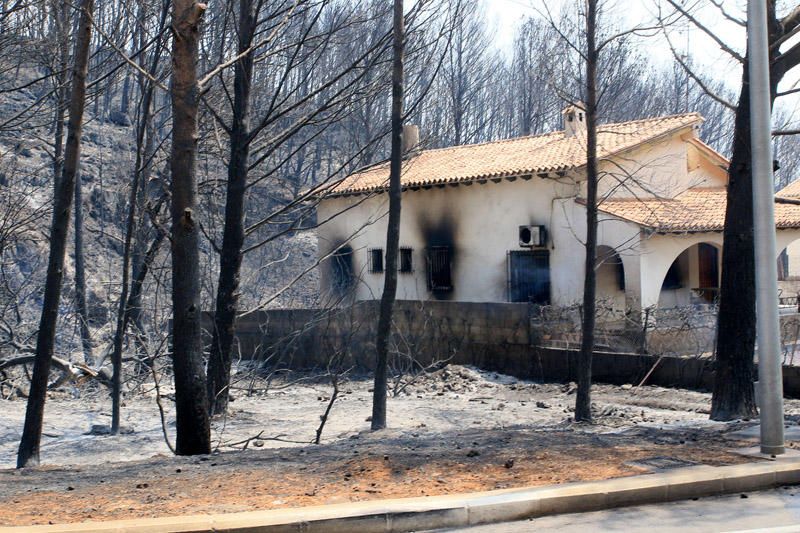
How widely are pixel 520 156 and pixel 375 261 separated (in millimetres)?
6255

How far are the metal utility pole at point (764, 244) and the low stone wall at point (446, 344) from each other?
8458mm

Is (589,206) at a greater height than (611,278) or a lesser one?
greater

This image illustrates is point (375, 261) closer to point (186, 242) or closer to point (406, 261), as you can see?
point (406, 261)

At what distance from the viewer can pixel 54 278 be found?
1095 centimetres

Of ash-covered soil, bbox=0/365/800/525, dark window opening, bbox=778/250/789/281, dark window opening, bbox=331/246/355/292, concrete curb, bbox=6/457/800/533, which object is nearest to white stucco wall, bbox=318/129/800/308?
dark window opening, bbox=331/246/355/292

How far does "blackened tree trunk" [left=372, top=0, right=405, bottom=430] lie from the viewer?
1384 centimetres

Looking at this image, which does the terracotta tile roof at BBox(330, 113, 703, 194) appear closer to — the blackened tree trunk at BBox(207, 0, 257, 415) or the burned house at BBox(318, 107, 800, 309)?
the burned house at BBox(318, 107, 800, 309)

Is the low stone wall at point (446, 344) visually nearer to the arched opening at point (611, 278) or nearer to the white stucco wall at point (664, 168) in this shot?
the arched opening at point (611, 278)

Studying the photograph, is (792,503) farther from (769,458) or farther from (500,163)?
(500,163)

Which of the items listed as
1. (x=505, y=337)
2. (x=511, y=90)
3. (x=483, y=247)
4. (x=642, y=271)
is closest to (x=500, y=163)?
(x=483, y=247)

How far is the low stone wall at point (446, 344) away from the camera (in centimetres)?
1777

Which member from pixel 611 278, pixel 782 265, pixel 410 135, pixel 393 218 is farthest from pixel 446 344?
pixel 782 265

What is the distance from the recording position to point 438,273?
29.0 m

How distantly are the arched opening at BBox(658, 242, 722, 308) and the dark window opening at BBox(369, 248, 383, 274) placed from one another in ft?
31.0
